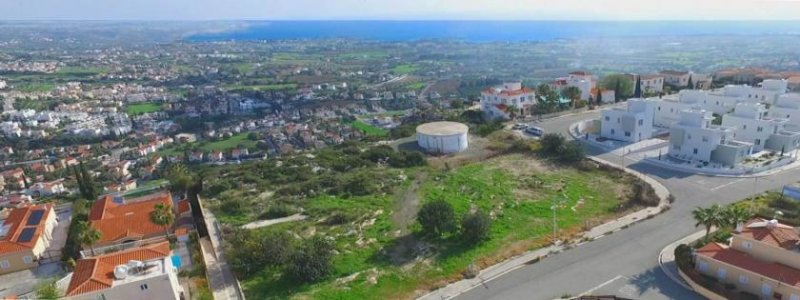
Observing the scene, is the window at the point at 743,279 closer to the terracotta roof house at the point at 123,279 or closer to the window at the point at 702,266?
the window at the point at 702,266

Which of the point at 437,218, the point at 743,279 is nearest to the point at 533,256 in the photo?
the point at 437,218

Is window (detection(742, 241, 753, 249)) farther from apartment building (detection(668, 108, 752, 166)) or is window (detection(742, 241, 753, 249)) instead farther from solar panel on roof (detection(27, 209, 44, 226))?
solar panel on roof (detection(27, 209, 44, 226))

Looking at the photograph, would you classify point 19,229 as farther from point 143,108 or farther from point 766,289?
point 143,108

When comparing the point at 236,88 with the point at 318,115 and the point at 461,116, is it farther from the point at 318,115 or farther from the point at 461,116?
the point at 461,116

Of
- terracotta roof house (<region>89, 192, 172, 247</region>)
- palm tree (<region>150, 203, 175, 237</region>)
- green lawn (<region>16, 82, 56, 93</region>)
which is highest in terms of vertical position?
palm tree (<region>150, 203, 175, 237</region>)

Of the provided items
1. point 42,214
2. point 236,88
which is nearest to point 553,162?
point 42,214

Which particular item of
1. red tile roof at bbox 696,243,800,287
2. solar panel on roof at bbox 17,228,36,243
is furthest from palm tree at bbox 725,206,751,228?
solar panel on roof at bbox 17,228,36,243

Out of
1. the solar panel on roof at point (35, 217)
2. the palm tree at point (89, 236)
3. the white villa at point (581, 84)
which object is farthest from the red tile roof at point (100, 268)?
the white villa at point (581, 84)
